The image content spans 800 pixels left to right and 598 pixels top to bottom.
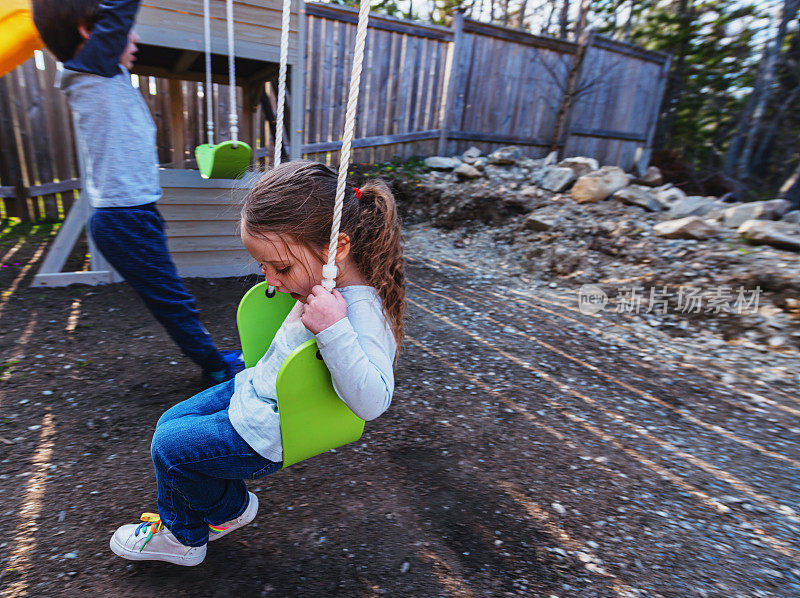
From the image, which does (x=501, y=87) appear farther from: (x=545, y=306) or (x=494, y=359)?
(x=494, y=359)

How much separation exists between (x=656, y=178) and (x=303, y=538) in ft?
25.0

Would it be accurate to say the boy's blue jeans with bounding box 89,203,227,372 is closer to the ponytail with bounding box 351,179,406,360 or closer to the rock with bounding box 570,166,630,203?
the ponytail with bounding box 351,179,406,360

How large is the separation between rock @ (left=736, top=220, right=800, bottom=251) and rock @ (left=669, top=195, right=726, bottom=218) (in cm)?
79

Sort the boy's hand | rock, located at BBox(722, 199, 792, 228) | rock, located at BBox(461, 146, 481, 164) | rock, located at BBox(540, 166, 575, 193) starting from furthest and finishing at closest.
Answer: rock, located at BBox(461, 146, 481, 164) < rock, located at BBox(540, 166, 575, 193) < rock, located at BBox(722, 199, 792, 228) < the boy's hand

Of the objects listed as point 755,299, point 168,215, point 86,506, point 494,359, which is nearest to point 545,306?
point 494,359

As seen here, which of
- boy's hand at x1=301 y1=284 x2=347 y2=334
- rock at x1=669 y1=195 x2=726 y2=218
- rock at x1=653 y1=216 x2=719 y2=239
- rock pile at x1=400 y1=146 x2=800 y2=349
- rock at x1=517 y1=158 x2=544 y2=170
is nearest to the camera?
boy's hand at x1=301 y1=284 x2=347 y2=334

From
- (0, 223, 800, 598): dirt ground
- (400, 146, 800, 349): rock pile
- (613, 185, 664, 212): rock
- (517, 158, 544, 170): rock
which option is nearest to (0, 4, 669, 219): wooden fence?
(400, 146, 800, 349): rock pile

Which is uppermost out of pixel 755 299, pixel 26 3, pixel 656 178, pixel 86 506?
pixel 26 3

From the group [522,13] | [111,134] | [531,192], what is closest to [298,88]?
[111,134]

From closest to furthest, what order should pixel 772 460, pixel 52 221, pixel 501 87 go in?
pixel 772 460 → pixel 52 221 → pixel 501 87

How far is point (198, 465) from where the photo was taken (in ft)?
4.09

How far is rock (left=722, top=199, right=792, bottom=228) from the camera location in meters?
4.77

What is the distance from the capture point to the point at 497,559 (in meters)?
1.61

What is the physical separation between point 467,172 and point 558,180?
1270mm
